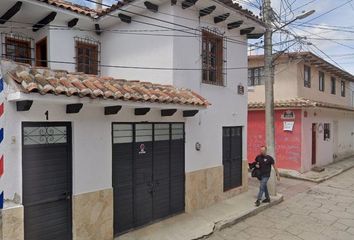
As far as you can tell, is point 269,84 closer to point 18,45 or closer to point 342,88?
point 18,45

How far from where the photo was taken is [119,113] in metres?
6.71

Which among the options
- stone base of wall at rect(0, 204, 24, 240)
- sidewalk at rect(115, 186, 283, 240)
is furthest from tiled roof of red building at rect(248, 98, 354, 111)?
stone base of wall at rect(0, 204, 24, 240)

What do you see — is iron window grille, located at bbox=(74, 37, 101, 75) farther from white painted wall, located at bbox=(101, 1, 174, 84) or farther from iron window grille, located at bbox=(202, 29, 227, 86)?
iron window grille, located at bbox=(202, 29, 227, 86)

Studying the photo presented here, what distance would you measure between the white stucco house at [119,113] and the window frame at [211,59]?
4cm

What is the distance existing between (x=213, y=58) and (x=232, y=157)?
3357 mm

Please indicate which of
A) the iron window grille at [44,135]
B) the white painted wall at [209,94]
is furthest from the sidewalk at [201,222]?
the iron window grille at [44,135]

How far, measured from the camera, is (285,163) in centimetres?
1484

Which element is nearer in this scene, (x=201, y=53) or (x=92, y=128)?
(x=92, y=128)

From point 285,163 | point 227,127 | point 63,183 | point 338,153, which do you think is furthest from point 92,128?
point 338,153

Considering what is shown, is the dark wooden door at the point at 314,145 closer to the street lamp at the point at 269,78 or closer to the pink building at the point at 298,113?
the pink building at the point at 298,113

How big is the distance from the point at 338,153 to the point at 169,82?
15.9m

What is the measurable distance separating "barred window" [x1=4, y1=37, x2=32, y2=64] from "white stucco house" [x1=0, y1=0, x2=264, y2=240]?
29 millimetres

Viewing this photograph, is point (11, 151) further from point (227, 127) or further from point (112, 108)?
point (227, 127)

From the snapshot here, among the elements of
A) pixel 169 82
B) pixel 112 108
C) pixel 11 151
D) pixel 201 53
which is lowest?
pixel 11 151
